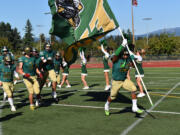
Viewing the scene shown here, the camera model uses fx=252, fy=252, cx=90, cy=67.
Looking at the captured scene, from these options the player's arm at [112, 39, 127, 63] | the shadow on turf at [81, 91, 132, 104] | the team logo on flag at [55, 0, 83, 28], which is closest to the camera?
the player's arm at [112, 39, 127, 63]

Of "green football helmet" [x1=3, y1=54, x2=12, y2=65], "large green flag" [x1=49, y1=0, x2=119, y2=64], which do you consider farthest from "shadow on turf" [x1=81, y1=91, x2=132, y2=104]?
"green football helmet" [x1=3, y1=54, x2=12, y2=65]

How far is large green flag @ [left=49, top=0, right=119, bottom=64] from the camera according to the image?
8023 mm

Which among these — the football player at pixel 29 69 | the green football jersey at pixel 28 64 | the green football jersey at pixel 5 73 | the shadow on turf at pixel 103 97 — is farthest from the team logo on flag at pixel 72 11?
the shadow on turf at pixel 103 97

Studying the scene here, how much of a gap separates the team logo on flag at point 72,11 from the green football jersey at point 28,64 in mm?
1895

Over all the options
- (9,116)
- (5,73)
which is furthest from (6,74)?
(9,116)

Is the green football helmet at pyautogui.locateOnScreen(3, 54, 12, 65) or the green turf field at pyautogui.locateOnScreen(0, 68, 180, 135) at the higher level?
the green football helmet at pyautogui.locateOnScreen(3, 54, 12, 65)

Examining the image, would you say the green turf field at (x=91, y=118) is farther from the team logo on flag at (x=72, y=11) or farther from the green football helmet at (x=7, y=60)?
the team logo on flag at (x=72, y=11)

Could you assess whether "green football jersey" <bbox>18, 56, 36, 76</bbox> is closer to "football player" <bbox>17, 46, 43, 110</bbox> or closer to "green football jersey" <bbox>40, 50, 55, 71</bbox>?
"football player" <bbox>17, 46, 43, 110</bbox>

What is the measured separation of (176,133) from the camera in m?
5.59

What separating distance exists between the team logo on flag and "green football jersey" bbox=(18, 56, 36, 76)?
190 cm

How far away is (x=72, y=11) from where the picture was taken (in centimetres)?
843

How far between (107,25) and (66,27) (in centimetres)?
141

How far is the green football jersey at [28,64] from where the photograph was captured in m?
8.61

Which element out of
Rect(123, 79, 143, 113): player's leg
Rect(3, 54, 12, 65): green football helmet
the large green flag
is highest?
the large green flag
